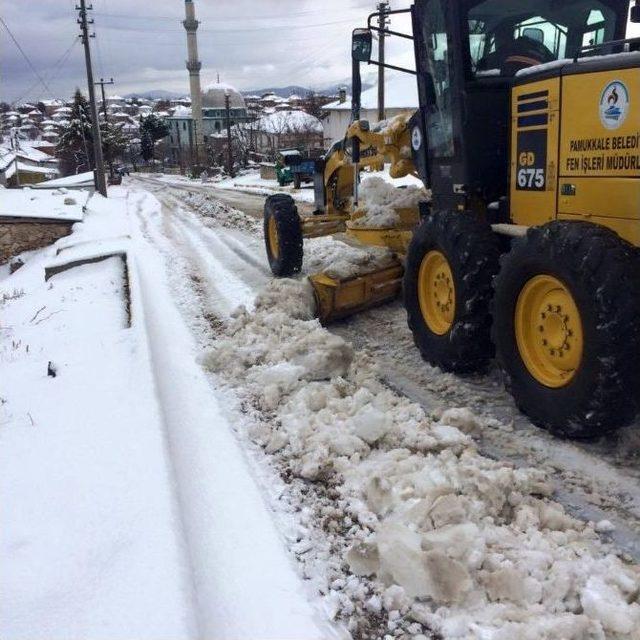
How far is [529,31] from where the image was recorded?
17.7ft

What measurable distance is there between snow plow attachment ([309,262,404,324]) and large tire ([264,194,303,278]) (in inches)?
72.1

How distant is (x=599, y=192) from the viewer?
3.96 m

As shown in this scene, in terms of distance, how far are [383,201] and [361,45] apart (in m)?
2.21

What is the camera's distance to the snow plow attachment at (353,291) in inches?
261

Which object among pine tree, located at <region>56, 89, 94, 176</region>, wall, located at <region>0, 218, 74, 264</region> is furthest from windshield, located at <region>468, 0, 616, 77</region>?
pine tree, located at <region>56, 89, 94, 176</region>

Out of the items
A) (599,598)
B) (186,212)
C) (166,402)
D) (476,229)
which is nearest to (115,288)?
(166,402)

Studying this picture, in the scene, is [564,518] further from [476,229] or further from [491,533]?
[476,229]

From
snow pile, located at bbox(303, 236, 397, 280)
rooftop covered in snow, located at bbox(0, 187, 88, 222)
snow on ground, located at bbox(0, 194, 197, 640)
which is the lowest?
snow on ground, located at bbox(0, 194, 197, 640)

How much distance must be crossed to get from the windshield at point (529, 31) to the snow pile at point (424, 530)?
2929 mm

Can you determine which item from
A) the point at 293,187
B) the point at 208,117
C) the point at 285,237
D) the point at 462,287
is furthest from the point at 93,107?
the point at 208,117

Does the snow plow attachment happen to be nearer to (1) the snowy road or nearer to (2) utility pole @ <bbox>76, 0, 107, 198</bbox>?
(1) the snowy road

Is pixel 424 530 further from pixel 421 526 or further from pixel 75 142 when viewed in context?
pixel 75 142

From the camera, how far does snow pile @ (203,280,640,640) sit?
254 cm

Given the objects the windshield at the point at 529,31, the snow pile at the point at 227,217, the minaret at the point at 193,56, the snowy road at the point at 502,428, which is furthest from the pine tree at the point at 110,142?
the windshield at the point at 529,31
